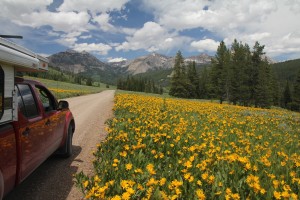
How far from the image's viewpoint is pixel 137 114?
38.9 feet

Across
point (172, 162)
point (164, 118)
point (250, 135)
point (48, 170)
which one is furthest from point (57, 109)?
point (250, 135)

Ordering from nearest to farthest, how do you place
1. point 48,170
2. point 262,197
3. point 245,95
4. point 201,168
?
point 262,197
point 201,168
point 48,170
point 245,95

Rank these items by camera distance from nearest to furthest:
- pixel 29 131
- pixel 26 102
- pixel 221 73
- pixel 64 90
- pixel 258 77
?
pixel 29 131 < pixel 26 102 < pixel 64 90 < pixel 258 77 < pixel 221 73

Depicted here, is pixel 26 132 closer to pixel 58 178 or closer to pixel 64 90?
pixel 58 178

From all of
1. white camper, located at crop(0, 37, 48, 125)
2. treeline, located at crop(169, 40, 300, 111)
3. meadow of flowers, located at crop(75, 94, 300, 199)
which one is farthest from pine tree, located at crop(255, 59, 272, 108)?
white camper, located at crop(0, 37, 48, 125)

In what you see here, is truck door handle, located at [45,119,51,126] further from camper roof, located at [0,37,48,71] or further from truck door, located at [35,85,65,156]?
camper roof, located at [0,37,48,71]

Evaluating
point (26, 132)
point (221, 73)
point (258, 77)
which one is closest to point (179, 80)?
point (221, 73)

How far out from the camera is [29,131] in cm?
461

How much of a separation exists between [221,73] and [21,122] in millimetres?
55438

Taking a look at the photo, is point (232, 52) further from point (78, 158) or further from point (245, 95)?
point (78, 158)

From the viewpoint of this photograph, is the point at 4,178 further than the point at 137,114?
No

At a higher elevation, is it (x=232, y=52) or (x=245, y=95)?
(x=232, y=52)

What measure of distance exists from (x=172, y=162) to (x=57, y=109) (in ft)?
10.1

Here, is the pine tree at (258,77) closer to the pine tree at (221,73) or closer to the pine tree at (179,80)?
the pine tree at (221,73)
